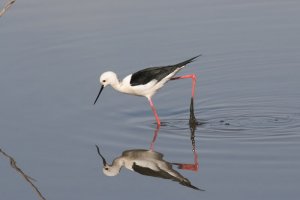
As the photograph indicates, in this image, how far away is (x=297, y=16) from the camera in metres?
12.7

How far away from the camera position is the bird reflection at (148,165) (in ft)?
26.0

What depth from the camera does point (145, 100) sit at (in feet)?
34.7

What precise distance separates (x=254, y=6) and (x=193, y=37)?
171 centimetres

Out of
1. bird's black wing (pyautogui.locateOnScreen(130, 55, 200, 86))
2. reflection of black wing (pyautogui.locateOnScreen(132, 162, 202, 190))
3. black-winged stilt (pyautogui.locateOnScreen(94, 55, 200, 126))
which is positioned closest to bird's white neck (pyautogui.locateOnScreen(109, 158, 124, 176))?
reflection of black wing (pyautogui.locateOnScreen(132, 162, 202, 190))

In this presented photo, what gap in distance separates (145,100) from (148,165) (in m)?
2.40

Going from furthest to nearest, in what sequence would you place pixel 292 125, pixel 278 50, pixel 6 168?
pixel 278 50, pixel 292 125, pixel 6 168

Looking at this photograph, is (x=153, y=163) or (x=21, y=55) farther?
(x=21, y=55)

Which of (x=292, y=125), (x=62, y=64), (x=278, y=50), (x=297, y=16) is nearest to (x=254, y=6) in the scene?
(x=297, y=16)

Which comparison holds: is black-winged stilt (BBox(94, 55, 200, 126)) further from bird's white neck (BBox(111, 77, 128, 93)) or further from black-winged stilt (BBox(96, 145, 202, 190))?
black-winged stilt (BBox(96, 145, 202, 190))

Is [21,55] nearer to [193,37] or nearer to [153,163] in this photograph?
[193,37]

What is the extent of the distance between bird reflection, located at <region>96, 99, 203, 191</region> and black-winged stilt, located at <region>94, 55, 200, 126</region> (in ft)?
3.40

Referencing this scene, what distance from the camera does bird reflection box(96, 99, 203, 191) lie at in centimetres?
792

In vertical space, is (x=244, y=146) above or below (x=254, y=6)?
below

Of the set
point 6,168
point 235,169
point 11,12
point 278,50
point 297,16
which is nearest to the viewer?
point 235,169
